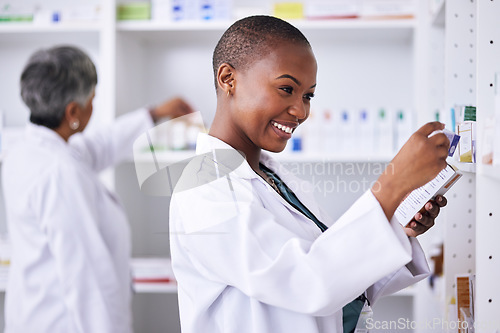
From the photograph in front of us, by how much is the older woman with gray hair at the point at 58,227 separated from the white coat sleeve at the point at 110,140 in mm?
247

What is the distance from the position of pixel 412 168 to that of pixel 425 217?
0.79ft

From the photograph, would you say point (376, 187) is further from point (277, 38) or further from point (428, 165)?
point (277, 38)

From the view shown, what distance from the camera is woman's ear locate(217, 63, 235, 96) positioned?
33.2 inches

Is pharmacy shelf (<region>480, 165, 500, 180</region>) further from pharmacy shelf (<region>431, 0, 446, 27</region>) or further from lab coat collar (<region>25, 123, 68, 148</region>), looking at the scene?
lab coat collar (<region>25, 123, 68, 148</region>)

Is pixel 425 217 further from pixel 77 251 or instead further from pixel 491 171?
pixel 77 251

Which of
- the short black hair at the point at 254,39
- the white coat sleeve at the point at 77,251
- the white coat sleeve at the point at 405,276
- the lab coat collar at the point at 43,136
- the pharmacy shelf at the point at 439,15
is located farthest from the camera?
the lab coat collar at the point at 43,136

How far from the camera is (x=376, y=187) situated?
74 cm

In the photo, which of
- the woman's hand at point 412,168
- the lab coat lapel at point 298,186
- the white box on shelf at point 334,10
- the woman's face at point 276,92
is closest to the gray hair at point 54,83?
the white box on shelf at point 334,10

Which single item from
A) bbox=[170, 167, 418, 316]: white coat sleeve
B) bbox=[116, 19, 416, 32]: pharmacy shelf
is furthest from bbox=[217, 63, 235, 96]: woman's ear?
bbox=[116, 19, 416, 32]: pharmacy shelf

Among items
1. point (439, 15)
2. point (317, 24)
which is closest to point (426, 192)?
point (439, 15)

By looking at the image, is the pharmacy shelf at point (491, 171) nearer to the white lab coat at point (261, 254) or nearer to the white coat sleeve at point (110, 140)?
the white lab coat at point (261, 254)

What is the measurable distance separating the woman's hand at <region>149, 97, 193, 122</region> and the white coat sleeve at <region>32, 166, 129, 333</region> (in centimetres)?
59

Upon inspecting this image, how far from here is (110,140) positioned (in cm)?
213

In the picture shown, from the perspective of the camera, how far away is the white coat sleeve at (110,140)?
6.93ft
